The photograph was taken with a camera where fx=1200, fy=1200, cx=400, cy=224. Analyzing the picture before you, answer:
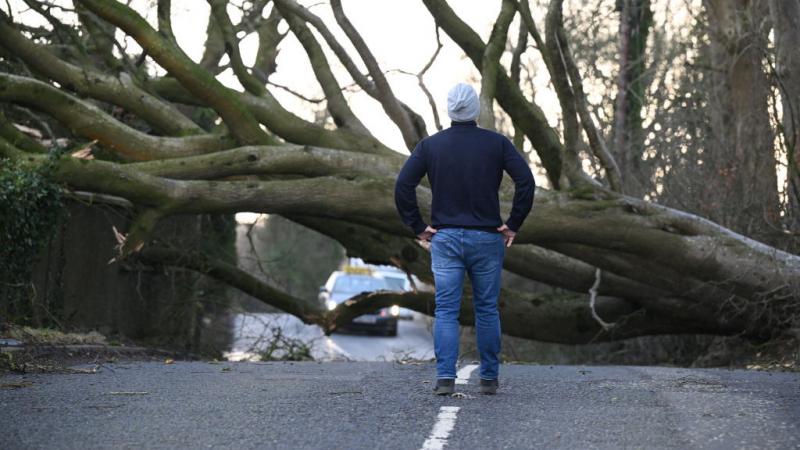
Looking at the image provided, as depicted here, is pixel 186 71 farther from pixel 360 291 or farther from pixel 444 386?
pixel 360 291

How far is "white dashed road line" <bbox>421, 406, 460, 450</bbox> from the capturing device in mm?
5715

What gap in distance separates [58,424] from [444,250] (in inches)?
109

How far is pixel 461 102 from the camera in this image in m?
7.96

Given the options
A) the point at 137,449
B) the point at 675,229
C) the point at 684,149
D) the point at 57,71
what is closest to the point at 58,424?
the point at 137,449

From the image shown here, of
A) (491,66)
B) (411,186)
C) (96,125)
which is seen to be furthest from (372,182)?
(411,186)

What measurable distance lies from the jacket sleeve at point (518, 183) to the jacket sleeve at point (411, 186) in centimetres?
56

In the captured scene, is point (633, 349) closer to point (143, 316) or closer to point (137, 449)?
point (143, 316)

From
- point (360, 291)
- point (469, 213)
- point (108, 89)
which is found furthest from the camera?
point (360, 291)

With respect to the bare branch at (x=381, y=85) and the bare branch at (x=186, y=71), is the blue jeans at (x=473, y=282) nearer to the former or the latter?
the bare branch at (x=381, y=85)

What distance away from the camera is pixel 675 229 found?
47.6 ft

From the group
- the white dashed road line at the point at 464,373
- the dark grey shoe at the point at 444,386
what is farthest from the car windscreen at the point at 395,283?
the dark grey shoe at the point at 444,386

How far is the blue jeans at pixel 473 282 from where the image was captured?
7816 mm

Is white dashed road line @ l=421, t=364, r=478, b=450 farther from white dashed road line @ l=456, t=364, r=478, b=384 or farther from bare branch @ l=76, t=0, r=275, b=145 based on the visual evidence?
bare branch @ l=76, t=0, r=275, b=145

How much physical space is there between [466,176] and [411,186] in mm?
415
